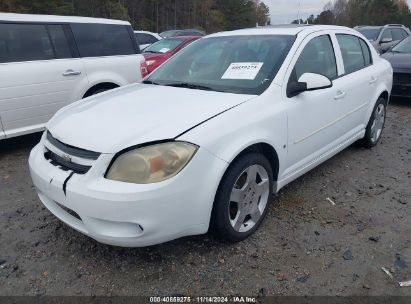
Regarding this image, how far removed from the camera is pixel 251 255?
2785mm

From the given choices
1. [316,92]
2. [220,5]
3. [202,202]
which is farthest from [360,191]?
[220,5]

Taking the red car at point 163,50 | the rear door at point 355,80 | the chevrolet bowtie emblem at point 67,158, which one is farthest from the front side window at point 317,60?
the red car at point 163,50

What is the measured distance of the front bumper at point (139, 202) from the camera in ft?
7.40

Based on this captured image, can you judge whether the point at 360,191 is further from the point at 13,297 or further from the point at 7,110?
the point at 7,110

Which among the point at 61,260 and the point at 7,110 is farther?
the point at 7,110

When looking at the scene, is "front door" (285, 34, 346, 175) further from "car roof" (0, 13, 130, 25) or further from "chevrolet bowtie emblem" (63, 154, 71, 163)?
"car roof" (0, 13, 130, 25)

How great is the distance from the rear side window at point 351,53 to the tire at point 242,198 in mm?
1837

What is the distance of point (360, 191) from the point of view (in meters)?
3.82

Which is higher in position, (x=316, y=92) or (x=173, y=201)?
A: (x=316, y=92)

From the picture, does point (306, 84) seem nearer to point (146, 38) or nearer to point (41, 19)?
point (41, 19)

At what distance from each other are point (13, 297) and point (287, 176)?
226 cm

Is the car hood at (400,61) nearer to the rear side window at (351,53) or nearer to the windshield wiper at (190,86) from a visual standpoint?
the rear side window at (351,53)

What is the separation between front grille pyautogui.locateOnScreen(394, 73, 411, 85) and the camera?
728 centimetres

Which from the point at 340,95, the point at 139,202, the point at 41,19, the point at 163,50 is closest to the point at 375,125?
the point at 340,95
